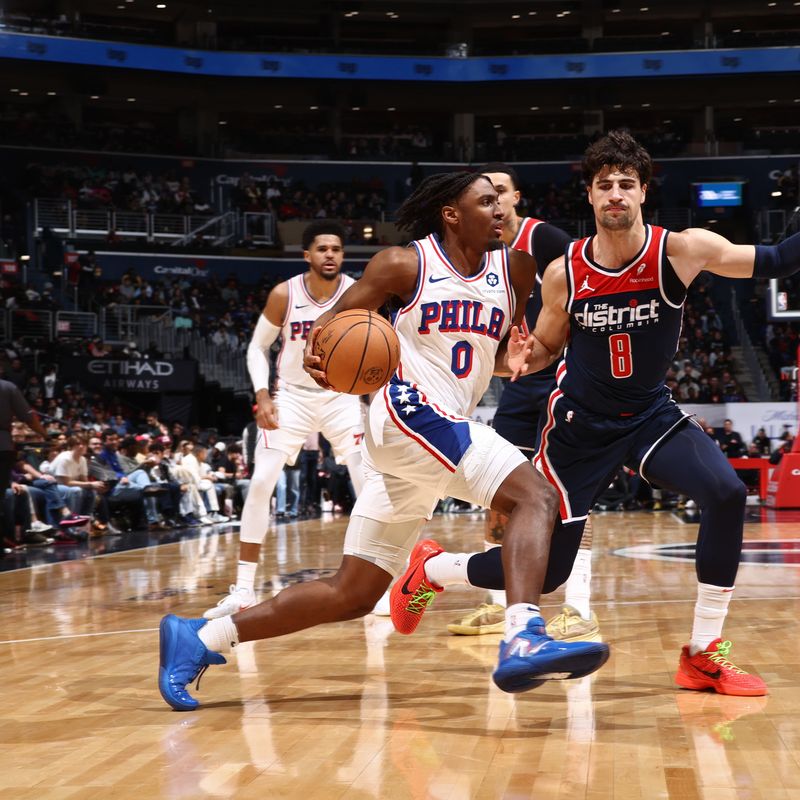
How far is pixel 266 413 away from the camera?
6.59 meters

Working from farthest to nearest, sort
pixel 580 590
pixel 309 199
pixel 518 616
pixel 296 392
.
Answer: pixel 309 199 < pixel 296 392 < pixel 580 590 < pixel 518 616

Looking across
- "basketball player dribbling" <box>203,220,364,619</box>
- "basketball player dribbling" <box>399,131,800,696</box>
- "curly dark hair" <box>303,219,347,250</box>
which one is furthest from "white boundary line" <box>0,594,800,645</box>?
"curly dark hair" <box>303,219,347,250</box>

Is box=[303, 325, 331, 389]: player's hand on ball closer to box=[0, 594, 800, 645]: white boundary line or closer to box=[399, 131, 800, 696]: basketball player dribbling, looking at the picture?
box=[399, 131, 800, 696]: basketball player dribbling

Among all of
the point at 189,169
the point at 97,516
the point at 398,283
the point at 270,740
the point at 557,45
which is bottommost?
the point at 97,516

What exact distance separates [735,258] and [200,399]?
22.3 m

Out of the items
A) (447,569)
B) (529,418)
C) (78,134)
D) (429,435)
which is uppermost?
(78,134)

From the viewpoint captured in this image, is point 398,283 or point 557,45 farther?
point 557,45

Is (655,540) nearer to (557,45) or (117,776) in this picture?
(117,776)

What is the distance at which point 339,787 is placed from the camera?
2.95 m

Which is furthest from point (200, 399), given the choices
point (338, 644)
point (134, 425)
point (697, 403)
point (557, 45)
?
point (338, 644)

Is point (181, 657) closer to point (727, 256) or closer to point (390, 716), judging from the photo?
point (390, 716)

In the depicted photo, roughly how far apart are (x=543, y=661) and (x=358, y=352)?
127 centimetres

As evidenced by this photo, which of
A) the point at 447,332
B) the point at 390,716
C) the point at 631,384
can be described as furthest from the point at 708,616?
the point at 447,332

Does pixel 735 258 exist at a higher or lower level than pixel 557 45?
lower
